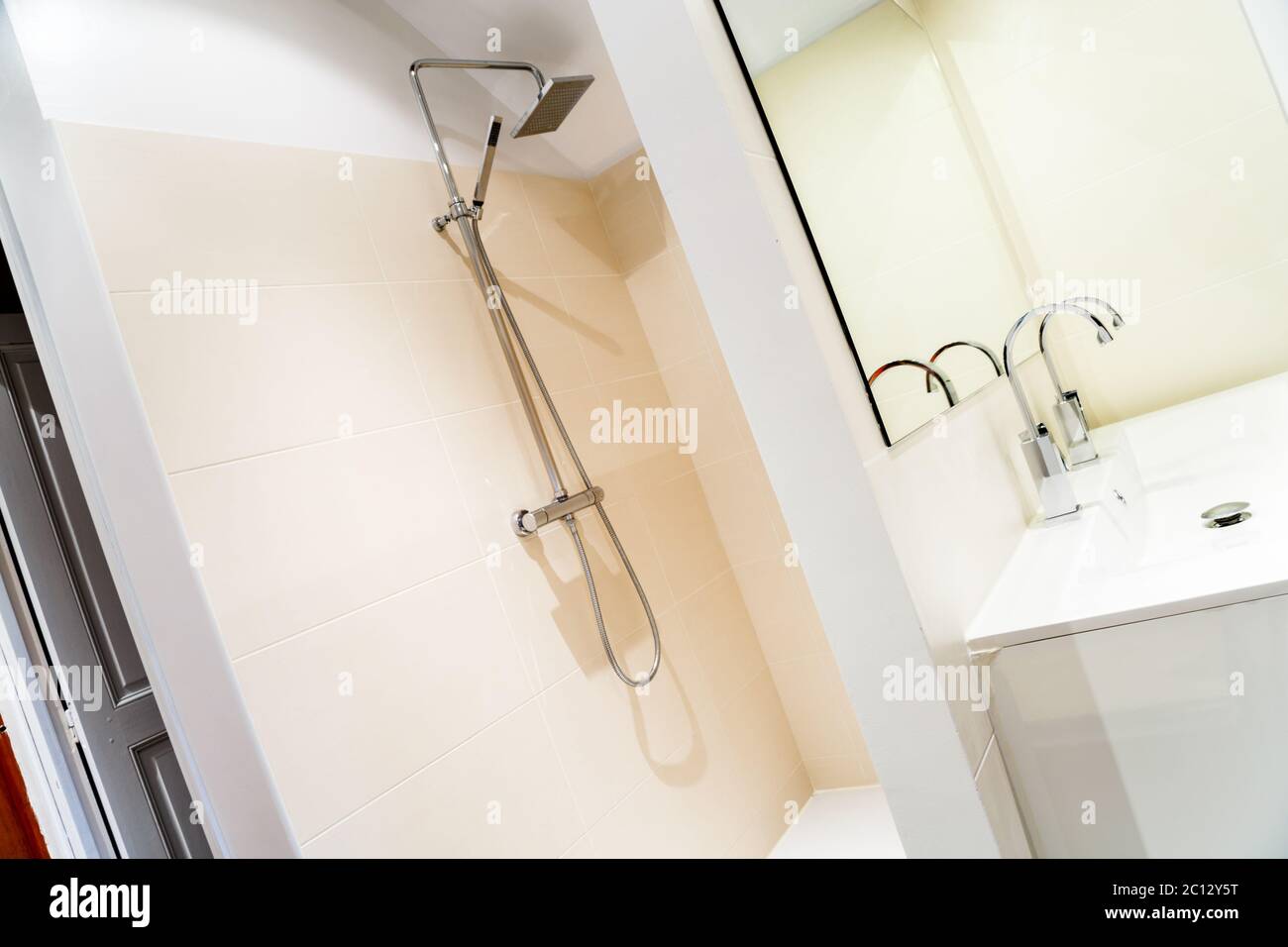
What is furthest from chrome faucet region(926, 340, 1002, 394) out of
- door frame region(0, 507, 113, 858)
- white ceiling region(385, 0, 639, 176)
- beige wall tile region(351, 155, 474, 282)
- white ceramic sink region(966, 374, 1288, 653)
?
door frame region(0, 507, 113, 858)

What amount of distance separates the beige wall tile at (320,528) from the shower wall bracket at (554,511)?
13 centimetres

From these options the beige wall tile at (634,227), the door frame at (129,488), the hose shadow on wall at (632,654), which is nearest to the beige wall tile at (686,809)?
the hose shadow on wall at (632,654)

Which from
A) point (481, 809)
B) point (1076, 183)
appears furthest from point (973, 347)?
point (481, 809)

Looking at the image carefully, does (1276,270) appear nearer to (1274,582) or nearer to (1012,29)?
(1012,29)

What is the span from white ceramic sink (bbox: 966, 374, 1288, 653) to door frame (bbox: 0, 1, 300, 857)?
1.07 metres

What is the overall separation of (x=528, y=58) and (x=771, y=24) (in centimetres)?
121

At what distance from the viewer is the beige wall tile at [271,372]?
4.30 feet

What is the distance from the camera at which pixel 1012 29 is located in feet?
6.17

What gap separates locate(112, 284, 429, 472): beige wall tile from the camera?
1.31 metres

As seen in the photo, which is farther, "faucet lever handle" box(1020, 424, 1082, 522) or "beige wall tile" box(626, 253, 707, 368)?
"beige wall tile" box(626, 253, 707, 368)

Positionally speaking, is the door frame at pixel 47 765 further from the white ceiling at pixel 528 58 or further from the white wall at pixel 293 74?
the white ceiling at pixel 528 58

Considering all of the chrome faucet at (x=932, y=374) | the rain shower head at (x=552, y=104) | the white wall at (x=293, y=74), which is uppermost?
the white wall at (x=293, y=74)

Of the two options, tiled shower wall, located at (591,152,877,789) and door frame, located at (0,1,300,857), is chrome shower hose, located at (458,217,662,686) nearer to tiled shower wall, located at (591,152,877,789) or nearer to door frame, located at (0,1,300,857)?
tiled shower wall, located at (591,152,877,789)
